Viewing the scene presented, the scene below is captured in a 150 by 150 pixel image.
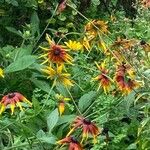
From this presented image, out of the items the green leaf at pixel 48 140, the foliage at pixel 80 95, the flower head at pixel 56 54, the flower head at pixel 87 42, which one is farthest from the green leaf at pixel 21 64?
the green leaf at pixel 48 140

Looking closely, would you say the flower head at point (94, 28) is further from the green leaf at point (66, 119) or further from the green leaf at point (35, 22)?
the green leaf at point (35, 22)

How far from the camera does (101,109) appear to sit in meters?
2.56


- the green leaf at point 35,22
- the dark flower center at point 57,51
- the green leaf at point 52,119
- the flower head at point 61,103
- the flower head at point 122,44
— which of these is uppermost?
the dark flower center at point 57,51

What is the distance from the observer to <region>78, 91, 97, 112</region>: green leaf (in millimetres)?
2723

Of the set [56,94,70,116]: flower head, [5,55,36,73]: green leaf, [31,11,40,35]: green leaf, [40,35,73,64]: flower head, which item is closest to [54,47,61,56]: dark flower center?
[40,35,73,64]: flower head

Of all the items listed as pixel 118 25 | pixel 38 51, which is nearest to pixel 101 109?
pixel 38 51

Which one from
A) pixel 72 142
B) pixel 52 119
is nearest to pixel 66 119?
pixel 52 119

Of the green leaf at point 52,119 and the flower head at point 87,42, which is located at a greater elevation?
the flower head at point 87,42

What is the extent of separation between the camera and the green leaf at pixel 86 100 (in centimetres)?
272

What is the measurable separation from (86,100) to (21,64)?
0.40 meters

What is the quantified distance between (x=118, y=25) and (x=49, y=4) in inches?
23.4

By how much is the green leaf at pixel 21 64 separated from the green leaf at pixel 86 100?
1.10 feet

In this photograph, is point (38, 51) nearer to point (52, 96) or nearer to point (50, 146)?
point (52, 96)

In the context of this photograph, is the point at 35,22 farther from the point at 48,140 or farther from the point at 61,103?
the point at 48,140
